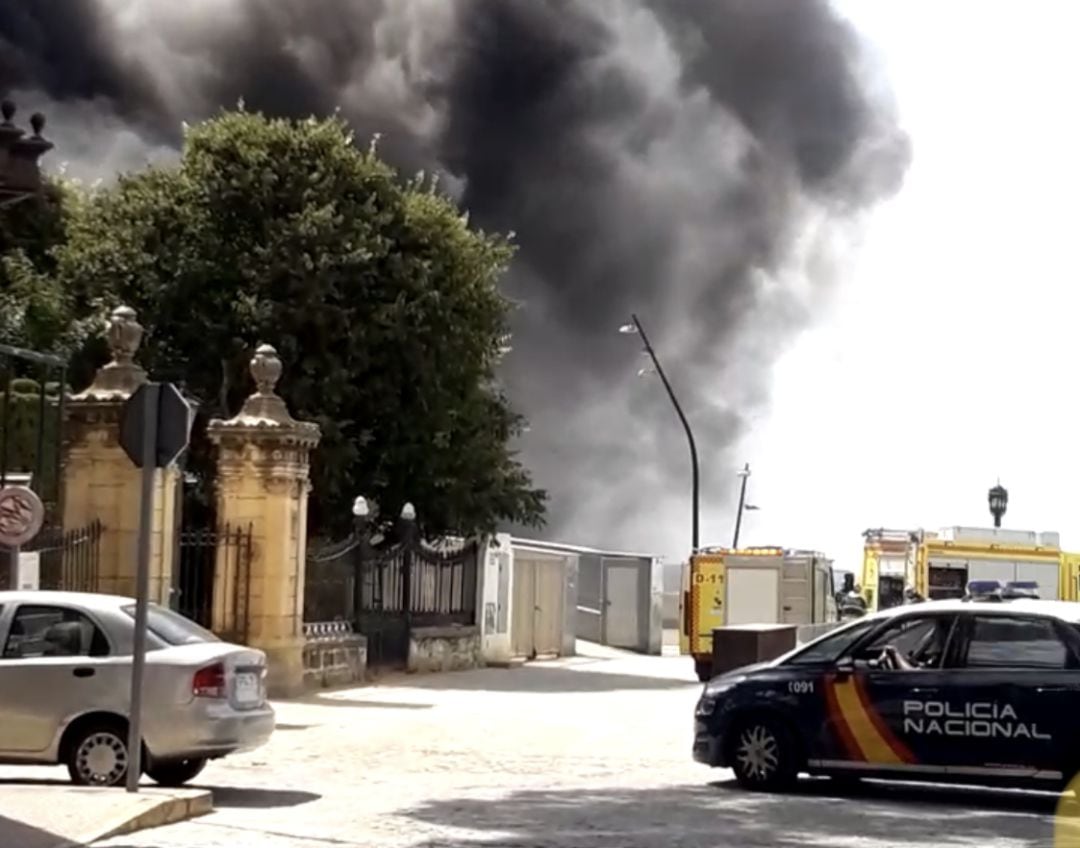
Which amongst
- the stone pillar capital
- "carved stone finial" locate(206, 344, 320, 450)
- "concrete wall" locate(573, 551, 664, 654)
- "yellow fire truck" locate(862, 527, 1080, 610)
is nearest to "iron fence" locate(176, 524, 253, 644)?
the stone pillar capital

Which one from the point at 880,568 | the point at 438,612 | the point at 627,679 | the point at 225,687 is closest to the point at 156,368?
the point at 438,612

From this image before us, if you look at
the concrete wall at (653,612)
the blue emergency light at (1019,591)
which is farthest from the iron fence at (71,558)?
the concrete wall at (653,612)

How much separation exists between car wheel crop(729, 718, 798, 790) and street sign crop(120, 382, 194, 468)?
4.81 m

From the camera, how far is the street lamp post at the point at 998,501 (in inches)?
1932

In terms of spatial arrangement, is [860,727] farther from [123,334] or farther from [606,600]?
[606,600]

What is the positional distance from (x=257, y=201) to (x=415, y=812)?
75.1ft

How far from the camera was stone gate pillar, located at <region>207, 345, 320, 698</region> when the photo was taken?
2495 centimetres

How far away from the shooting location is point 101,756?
45.6 ft

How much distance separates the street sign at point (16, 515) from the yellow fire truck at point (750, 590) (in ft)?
61.5

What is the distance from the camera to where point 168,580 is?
2295 cm

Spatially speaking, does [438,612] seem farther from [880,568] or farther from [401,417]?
[880,568]

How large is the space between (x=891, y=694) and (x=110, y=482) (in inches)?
429

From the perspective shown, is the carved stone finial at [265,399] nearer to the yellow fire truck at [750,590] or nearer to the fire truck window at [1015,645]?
the yellow fire truck at [750,590]

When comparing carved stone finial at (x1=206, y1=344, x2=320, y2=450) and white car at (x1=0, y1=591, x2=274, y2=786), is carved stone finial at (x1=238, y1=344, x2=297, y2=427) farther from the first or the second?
white car at (x1=0, y1=591, x2=274, y2=786)
